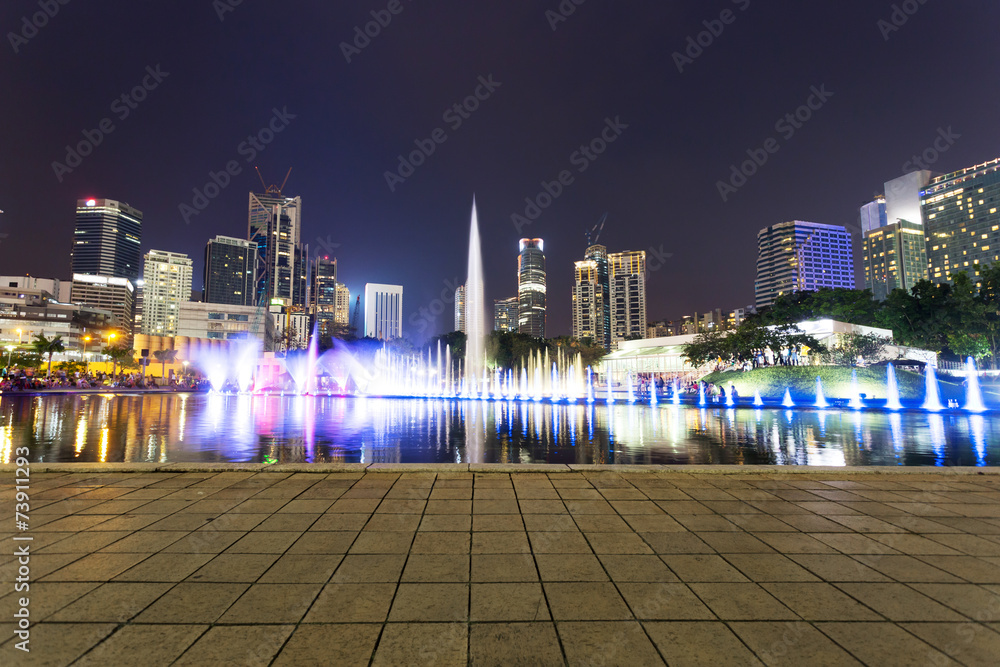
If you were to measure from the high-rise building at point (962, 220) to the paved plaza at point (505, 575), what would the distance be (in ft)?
557

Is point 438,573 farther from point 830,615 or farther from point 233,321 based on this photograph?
point 233,321

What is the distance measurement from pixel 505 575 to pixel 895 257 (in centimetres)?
22106

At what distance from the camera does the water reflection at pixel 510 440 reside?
10273 mm

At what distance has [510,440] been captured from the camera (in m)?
13.4

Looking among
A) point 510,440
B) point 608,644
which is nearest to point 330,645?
point 608,644

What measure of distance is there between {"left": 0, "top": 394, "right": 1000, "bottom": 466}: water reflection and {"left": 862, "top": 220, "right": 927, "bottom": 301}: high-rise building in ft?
636

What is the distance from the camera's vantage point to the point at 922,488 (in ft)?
22.9

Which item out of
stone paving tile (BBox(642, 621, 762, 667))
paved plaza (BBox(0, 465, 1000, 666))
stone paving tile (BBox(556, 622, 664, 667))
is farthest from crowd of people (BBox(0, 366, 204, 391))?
stone paving tile (BBox(642, 621, 762, 667))

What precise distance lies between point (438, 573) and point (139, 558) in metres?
2.67

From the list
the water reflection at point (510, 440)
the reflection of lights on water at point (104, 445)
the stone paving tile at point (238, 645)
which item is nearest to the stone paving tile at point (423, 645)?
the stone paving tile at point (238, 645)

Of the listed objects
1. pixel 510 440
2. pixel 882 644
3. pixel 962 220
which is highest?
pixel 962 220

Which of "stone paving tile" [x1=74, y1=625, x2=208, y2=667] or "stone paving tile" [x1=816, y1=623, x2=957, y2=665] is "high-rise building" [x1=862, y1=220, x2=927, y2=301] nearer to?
"stone paving tile" [x1=816, y1=623, x2=957, y2=665]

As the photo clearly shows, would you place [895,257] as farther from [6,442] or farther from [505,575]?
[6,442]

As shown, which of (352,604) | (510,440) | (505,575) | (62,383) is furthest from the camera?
(62,383)
